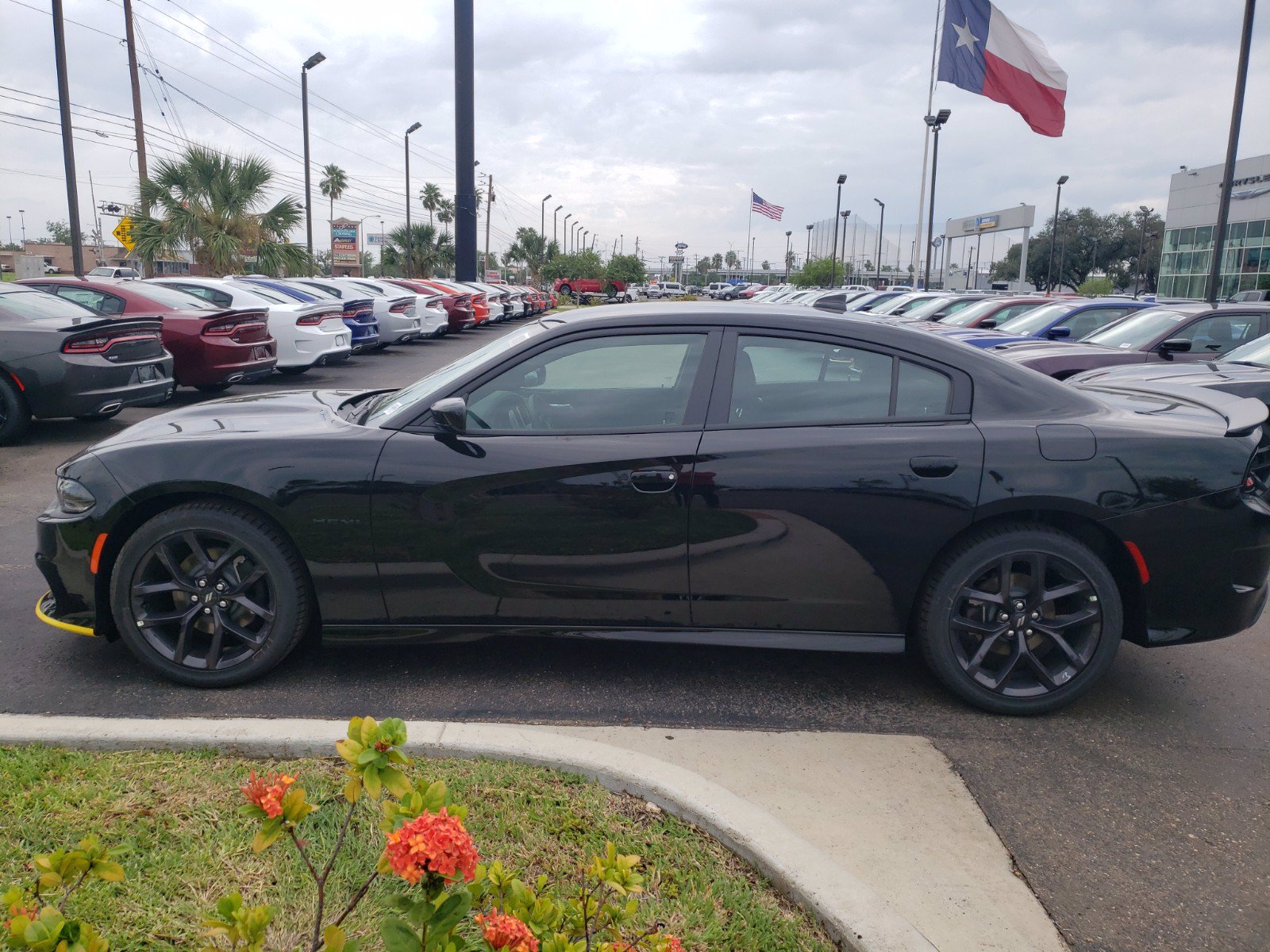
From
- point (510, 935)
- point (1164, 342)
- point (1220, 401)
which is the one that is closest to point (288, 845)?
point (510, 935)

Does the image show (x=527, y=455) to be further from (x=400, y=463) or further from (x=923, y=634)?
(x=923, y=634)

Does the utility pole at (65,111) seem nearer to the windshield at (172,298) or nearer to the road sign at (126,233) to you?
the road sign at (126,233)

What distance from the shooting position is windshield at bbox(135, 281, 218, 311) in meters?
11.9

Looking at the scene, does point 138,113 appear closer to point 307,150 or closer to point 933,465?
point 307,150

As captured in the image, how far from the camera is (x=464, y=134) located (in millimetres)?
20984

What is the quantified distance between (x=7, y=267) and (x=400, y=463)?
10652cm

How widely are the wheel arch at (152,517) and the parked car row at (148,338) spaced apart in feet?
19.5

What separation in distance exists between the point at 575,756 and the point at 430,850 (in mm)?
1559

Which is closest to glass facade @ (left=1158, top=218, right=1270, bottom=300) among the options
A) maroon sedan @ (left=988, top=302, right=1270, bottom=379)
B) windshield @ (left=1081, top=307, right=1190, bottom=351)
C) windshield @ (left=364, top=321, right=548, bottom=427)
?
windshield @ (left=1081, top=307, right=1190, bottom=351)

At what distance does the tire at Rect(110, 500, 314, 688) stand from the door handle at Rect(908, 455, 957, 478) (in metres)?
2.37

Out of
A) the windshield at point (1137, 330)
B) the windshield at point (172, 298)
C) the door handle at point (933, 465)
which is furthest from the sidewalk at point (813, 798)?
the windshield at point (172, 298)

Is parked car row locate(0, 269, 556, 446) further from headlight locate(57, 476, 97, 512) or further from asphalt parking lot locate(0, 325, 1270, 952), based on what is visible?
headlight locate(57, 476, 97, 512)

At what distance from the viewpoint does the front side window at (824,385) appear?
3809 mm

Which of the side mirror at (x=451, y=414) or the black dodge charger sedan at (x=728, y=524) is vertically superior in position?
the side mirror at (x=451, y=414)
